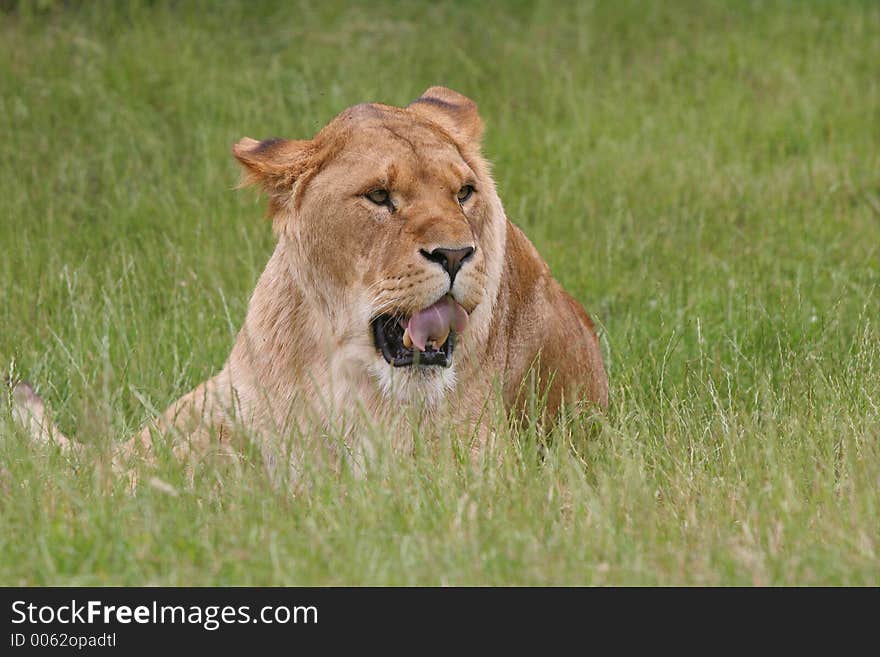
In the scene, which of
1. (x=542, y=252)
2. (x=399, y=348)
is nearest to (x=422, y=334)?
(x=399, y=348)

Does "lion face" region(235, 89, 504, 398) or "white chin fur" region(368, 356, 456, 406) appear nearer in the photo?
"lion face" region(235, 89, 504, 398)

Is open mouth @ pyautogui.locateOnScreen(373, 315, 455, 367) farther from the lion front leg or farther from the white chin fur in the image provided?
the lion front leg

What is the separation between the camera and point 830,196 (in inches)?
306

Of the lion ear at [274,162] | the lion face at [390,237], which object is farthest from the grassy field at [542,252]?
the lion ear at [274,162]

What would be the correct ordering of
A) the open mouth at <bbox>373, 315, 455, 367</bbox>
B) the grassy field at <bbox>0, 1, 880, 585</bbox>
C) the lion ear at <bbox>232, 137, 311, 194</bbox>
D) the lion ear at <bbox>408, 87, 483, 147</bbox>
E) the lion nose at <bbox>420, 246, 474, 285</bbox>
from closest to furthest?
the grassy field at <bbox>0, 1, 880, 585</bbox> → the lion nose at <bbox>420, 246, 474, 285</bbox> → the open mouth at <bbox>373, 315, 455, 367</bbox> → the lion ear at <bbox>232, 137, 311, 194</bbox> → the lion ear at <bbox>408, 87, 483, 147</bbox>

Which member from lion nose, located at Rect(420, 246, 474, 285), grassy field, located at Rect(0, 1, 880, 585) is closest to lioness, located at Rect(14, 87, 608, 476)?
lion nose, located at Rect(420, 246, 474, 285)

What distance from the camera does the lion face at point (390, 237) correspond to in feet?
13.6

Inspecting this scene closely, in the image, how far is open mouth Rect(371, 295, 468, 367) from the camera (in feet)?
13.7

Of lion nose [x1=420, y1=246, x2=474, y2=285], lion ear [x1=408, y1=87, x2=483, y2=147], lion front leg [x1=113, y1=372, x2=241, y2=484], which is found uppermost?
lion ear [x1=408, y1=87, x2=483, y2=147]

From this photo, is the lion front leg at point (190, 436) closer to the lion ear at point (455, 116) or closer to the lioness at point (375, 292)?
the lioness at point (375, 292)

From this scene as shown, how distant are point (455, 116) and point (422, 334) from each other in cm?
105

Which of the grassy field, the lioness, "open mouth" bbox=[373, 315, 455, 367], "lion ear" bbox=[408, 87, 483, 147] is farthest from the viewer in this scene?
"lion ear" bbox=[408, 87, 483, 147]

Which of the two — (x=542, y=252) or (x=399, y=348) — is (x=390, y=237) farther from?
(x=542, y=252)

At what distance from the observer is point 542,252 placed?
6996mm
